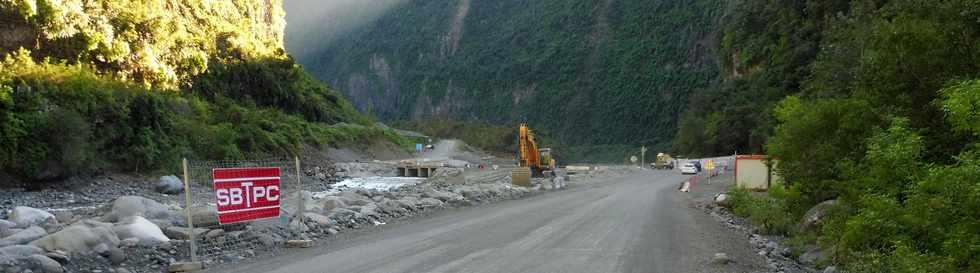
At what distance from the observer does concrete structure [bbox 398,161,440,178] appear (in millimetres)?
63491

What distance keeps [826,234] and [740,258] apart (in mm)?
1578

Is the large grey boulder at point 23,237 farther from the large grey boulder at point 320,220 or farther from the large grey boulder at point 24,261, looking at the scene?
the large grey boulder at point 320,220

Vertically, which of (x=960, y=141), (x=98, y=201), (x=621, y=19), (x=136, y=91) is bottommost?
(x=98, y=201)

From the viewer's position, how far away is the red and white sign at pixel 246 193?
1111cm

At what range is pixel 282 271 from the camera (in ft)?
32.5

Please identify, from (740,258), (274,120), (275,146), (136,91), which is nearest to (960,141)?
(740,258)

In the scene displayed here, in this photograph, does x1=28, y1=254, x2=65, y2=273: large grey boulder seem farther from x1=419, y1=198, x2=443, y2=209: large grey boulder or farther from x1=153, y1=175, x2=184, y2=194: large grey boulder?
x1=153, y1=175, x2=184, y2=194: large grey boulder

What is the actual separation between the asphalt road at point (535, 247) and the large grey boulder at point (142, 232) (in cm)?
195

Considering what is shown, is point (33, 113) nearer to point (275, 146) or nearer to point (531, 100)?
point (275, 146)

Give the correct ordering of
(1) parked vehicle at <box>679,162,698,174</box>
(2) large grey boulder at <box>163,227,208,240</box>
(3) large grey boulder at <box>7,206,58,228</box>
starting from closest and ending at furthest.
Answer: (2) large grey boulder at <box>163,227,208,240</box> < (3) large grey boulder at <box>7,206,58,228</box> < (1) parked vehicle at <box>679,162,698,174</box>

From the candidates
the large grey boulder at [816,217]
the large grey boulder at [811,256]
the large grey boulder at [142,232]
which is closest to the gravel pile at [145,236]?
the large grey boulder at [142,232]

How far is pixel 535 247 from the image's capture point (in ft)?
40.2

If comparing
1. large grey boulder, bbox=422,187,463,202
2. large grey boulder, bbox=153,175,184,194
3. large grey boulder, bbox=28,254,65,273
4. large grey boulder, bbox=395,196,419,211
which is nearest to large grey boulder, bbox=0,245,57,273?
large grey boulder, bbox=28,254,65,273

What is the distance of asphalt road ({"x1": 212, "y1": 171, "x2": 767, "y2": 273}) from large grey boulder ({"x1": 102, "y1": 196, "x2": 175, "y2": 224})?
406 cm
